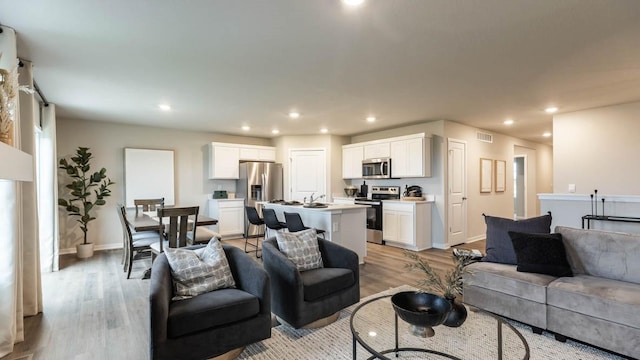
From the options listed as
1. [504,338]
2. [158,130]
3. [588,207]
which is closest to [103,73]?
[158,130]

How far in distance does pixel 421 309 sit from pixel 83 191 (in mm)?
6088

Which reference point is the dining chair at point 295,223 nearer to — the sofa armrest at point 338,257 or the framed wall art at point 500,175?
the sofa armrest at point 338,257


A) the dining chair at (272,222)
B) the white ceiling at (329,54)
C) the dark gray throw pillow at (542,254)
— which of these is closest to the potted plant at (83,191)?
the white ceiling at (329,54)

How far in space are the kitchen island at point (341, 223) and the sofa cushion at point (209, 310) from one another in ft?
7.24

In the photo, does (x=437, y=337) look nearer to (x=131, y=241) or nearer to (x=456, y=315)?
(x=456, y=315)

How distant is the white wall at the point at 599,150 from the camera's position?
15.1 feet

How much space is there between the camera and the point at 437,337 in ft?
7.06

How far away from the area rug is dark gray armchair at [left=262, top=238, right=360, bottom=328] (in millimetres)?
135

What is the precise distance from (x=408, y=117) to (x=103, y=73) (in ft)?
15.0

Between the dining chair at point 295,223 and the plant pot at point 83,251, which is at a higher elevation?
the dining chair at point 295,223

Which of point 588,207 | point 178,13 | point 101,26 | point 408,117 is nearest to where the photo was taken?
point 178,13

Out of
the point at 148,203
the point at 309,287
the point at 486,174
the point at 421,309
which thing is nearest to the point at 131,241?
the point at 148,203

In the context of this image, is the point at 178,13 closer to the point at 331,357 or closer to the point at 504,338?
the point at 331,357

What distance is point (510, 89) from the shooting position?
3.93 m
